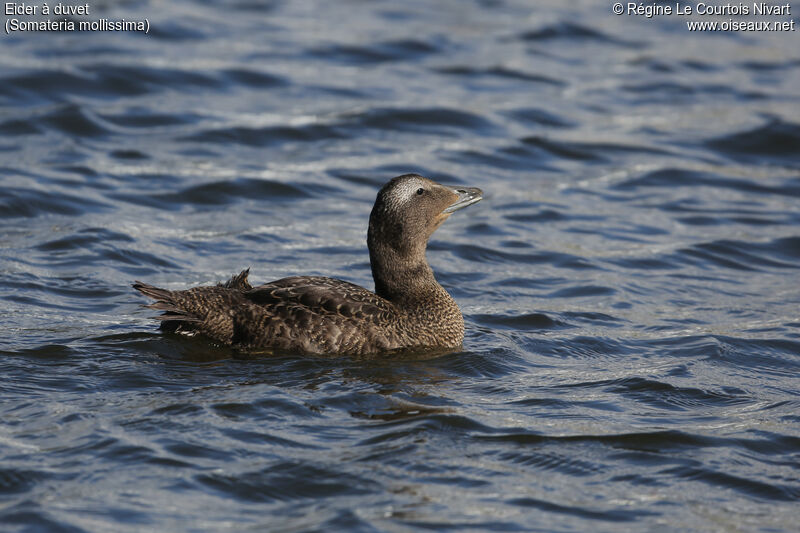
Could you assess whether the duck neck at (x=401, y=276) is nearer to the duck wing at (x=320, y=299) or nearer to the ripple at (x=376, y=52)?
the duck wing at (x=320, y=299)

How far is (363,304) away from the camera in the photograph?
8.28 m

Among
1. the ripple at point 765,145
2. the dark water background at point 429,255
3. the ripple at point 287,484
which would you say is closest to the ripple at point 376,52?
the dark water background at point 429,255

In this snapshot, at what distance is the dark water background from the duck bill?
3.32ft

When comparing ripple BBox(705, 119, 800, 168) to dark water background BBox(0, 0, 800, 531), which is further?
ripple BBox(705, 119, 800, 168)

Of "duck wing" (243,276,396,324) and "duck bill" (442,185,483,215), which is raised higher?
"duck bill" (442,185,483,215)

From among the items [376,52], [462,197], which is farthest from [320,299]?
[376,52]

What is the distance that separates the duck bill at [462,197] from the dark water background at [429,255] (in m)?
1.01

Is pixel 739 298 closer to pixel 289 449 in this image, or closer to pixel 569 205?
pixel 569 205

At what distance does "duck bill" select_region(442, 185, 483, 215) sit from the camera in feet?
29.1

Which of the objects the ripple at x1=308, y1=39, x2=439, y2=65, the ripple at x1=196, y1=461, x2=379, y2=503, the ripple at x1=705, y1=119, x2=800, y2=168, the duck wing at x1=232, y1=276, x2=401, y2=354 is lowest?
the ripple at x1=196, y1=461, x2=379, y2=503

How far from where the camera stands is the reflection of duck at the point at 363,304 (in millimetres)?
8039

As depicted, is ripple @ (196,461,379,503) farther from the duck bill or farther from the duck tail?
the duck bill

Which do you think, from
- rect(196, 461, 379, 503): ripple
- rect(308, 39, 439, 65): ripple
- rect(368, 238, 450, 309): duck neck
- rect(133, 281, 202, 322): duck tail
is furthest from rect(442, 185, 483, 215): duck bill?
rect(308, 39, 439, 65): ripple

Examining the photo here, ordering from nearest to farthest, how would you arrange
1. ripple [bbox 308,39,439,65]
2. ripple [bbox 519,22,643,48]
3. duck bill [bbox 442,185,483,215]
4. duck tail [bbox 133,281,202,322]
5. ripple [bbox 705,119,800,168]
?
duck tail [bbox 133,281,202,322], duck bill [bbox 442,185,483,215], ripple [bbox 705,119,800,168], ripple [bbox 308,39,439,65], ripple [bbox 519,22,643,48]
